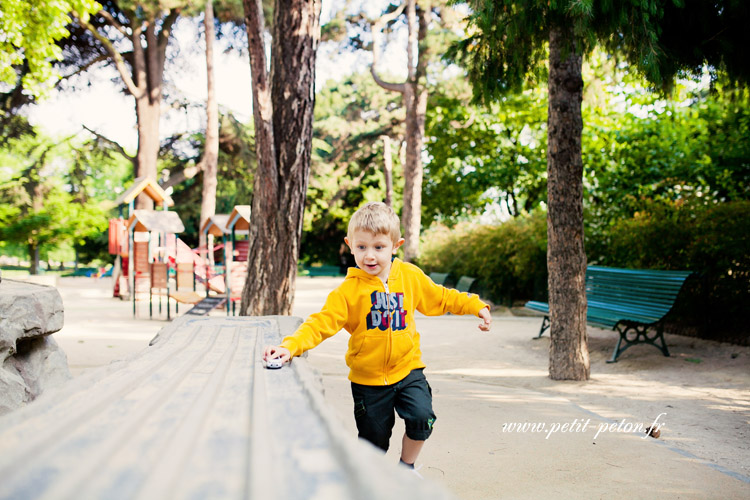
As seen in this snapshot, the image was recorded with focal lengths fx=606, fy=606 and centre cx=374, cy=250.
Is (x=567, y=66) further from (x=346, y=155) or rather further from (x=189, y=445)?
(x=346, y=155)

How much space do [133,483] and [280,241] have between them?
202 inches

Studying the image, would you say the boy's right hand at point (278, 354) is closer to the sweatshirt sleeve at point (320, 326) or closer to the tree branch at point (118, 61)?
the sweatshirt sleeve at point (320, 326)

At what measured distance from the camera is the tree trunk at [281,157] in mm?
6203

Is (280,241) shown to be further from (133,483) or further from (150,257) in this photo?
(150,257)

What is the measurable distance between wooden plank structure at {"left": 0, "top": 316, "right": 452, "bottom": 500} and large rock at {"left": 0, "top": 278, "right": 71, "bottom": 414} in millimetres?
2012

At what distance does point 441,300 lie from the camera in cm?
317

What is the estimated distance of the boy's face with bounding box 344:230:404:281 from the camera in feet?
9.20

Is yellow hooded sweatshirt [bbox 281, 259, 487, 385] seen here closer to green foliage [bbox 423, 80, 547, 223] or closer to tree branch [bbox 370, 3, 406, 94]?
green foliage [bbox 423, 80, 547, 223]

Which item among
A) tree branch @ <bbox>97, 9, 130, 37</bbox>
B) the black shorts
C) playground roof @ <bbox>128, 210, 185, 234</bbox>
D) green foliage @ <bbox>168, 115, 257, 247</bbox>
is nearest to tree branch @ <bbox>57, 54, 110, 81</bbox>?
tree branch @ <bbox>97, 9, 130, 37</bbox>

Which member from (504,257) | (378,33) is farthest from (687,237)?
(378,33)

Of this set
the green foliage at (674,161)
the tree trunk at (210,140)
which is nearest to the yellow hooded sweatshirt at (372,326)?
the green foliage at (674,161)

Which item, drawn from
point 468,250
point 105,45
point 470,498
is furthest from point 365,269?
point 105,45

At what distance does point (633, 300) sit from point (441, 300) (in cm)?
555

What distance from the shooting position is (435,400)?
5.14m
